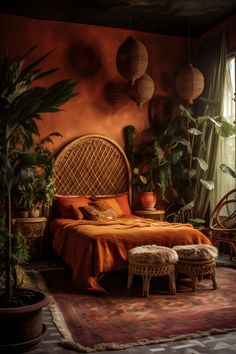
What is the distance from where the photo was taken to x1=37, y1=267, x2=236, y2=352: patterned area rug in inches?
113

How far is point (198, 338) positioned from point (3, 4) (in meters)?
4.88

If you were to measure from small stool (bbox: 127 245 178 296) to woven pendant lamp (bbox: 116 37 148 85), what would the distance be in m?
2.69

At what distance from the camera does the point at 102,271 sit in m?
4.04

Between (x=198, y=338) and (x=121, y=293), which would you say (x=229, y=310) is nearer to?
(x=198, y=338)

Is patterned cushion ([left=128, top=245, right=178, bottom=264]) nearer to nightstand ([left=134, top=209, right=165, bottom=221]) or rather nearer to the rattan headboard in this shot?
nightstand ([left=134, top=209, right=165, bottom=221])

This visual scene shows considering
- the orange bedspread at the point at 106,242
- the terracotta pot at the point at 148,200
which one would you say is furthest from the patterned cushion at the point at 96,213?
the terracotta pot at the point at 148,200

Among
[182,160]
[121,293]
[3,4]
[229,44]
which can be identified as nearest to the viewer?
[121,293]

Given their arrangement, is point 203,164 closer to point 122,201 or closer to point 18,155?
point 122,201

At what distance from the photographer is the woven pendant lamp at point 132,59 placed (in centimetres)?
553

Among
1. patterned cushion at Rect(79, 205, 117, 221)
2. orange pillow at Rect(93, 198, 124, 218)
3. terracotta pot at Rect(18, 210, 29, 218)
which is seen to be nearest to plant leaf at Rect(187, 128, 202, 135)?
orange pillow at Rect(93, 198, 124, 218)

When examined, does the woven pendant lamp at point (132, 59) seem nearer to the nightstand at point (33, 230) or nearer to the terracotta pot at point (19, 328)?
the nightstand at point (33, 230)

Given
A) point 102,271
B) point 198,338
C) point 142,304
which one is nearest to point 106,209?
point 102,271

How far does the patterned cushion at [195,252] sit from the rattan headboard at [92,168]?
2383 millimetres

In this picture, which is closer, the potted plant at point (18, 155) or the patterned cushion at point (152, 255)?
the potted plant at point (18, 155)
